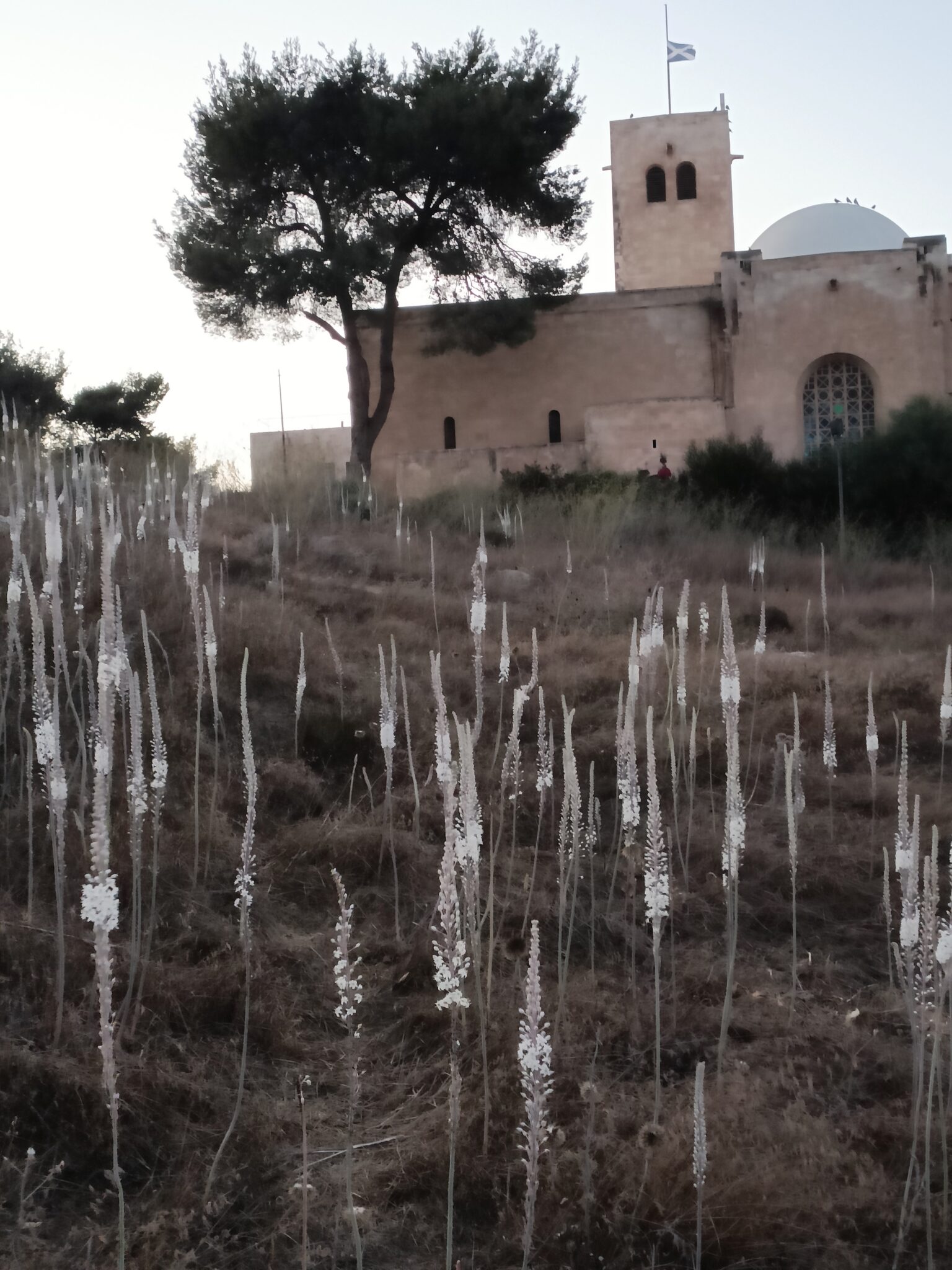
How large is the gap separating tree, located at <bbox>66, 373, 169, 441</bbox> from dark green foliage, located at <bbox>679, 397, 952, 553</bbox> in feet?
34.3

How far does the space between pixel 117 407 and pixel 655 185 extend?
38.4 ft

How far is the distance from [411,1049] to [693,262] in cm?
2386

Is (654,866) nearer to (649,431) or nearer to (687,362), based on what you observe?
(649,431)

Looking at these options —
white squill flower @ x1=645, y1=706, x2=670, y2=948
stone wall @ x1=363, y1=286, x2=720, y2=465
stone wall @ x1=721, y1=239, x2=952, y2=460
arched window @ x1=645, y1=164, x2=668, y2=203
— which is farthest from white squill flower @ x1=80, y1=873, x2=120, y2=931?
arched window @ x1=645, y1=164, x2=668, y2=203

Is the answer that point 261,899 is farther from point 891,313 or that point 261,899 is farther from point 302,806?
point 891,313

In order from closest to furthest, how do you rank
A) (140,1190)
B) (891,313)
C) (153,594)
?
(140,1190) → (153,594) → (891,313)

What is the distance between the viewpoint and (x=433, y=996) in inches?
133

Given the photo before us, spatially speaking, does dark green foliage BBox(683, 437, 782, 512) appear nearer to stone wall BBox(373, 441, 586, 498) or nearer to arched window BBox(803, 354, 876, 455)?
stone wall BBox(373, 441, 586, 498)

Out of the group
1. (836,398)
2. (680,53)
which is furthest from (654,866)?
(680,53)

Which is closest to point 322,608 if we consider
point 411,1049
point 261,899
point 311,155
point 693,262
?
point 261,899

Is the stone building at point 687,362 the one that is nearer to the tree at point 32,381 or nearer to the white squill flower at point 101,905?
the tree at point 32,381

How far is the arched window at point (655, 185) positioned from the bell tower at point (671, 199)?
0.01 m

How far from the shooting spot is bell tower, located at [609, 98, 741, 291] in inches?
973

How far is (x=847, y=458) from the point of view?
17.0m
